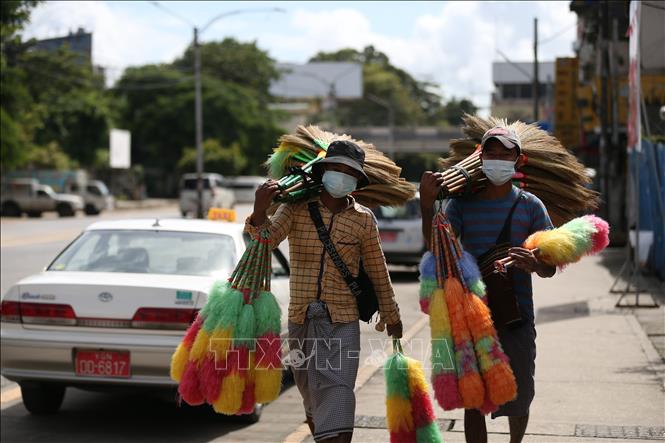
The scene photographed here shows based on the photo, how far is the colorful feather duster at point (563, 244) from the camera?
489 centimetres

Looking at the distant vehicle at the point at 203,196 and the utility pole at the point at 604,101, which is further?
the distant vehicle at the point at 203,196

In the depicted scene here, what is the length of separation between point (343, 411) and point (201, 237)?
3616 millimetres

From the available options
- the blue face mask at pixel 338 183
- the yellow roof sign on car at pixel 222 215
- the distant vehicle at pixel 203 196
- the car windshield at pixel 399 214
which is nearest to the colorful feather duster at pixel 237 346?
the blue face mask at pixel 338 183

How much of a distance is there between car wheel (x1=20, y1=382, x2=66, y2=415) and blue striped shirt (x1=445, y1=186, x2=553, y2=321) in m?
3.80

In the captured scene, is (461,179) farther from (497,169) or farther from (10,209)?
(10,209)

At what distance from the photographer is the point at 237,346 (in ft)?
16.3

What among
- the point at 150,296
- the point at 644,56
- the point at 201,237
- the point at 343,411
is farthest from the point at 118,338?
the point at 644,56

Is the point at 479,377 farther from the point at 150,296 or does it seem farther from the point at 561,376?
the point at 561,376

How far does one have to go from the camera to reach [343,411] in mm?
4875

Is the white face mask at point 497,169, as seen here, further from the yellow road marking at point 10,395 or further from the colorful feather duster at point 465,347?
the yellow road marking at point 10,395

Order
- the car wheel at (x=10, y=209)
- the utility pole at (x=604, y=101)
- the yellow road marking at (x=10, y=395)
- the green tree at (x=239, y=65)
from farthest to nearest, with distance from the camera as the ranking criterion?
the green tree at (x=239, y=65) < the car wheel at (x=10, y=209) < the utility pole at (x=604, y=101) < the yellow road marking at (x=10, y=395)

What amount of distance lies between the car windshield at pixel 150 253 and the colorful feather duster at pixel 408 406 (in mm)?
2938

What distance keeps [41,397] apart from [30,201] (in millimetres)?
39389

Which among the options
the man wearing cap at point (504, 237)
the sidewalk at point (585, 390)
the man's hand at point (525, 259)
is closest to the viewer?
the man's hand at point (525, 259)
